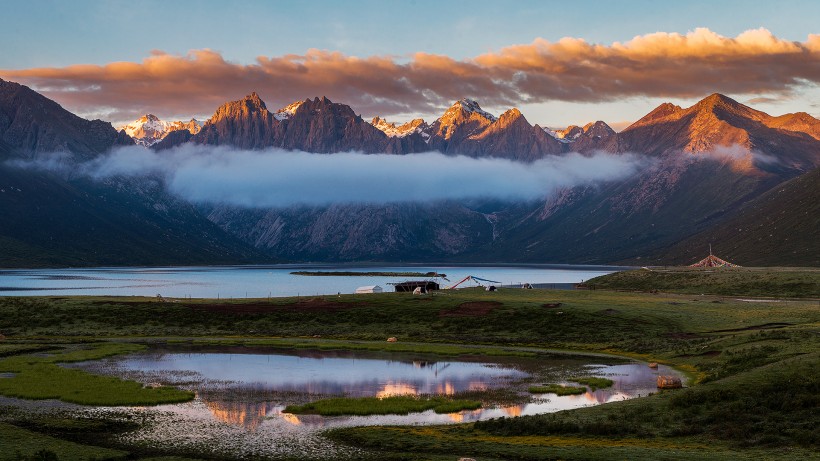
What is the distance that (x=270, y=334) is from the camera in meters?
125

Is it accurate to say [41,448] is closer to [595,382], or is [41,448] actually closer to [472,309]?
[595,382]

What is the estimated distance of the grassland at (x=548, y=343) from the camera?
44.6m

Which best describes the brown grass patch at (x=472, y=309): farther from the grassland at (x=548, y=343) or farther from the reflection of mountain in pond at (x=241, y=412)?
the reflection of mountain in pond at (x=241, y=412)

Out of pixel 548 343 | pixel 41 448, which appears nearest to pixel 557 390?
pixel 41 448

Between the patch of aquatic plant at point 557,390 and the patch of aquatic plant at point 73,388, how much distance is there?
92.6 feet

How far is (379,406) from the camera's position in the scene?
5941cm

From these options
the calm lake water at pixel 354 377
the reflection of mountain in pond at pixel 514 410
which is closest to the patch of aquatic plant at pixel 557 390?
the calm lake water at pixel 354 377

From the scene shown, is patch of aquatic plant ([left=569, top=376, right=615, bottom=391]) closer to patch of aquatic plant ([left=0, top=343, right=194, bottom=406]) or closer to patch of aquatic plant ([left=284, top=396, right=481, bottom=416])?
patch of aquatic plant ([left=284, top=396, right=481, bottom=416])

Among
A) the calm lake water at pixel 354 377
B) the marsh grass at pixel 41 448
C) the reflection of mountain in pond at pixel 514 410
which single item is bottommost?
the calm lake water at pixel 354 377

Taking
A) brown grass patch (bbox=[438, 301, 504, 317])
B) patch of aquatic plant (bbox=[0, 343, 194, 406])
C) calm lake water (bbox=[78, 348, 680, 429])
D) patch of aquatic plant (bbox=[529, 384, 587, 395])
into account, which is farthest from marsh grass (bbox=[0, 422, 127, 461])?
brown grass patch (bbox=[438, 301, 504, 317])

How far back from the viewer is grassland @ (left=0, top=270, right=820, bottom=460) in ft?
146

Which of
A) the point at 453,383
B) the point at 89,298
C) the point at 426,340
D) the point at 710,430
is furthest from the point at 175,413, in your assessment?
the point at 89,298

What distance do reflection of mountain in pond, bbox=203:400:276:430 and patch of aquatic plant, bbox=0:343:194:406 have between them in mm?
4199

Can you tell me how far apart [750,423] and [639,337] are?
61904 mm
